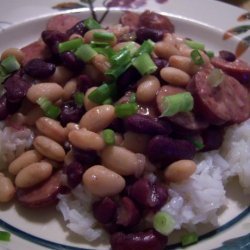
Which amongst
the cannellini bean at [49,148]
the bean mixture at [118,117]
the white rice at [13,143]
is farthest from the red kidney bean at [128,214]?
the white rice at [13,143]

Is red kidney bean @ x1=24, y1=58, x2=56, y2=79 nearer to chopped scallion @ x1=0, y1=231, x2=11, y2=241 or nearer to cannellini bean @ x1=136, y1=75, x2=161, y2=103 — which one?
cannellini bean @ x1=136, y1=75, x2=161, y2=103

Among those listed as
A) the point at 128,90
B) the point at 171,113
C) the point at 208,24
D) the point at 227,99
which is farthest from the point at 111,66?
the point at 208,24

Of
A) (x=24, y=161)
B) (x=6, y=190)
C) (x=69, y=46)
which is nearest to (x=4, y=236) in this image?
(x=6, y=190)

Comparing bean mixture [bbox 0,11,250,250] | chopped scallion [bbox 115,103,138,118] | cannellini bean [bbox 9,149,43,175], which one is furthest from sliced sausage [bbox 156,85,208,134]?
cannellini bean [bbox 9,149,43,175]

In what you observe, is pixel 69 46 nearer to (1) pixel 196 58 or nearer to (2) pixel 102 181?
(1) pixel 196 58

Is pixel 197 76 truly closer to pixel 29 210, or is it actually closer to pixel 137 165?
pixel 137 165
